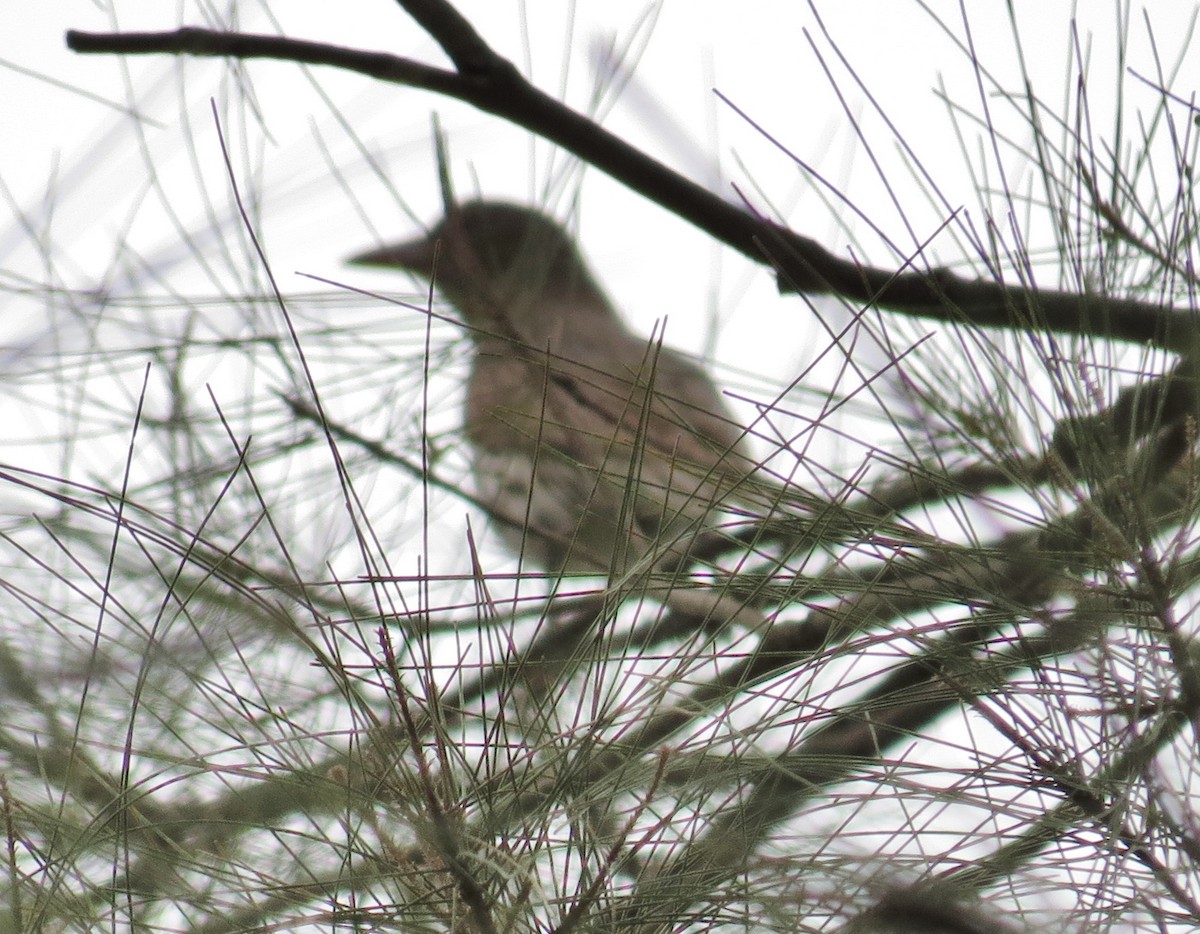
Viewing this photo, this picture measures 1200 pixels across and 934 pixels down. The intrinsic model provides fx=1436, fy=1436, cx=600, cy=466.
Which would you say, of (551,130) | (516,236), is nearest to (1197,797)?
(551,130)

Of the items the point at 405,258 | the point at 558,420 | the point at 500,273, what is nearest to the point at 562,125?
the point at 500,273

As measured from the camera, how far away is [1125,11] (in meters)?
0.86

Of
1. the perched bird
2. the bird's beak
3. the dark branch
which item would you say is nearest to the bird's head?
the perched bird

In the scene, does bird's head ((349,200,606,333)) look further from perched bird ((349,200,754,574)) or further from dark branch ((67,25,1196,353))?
→ dark branch ((67,25,1196,353))

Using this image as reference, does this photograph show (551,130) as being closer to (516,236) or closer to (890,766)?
(890,766)

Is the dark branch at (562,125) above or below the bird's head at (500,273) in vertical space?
below

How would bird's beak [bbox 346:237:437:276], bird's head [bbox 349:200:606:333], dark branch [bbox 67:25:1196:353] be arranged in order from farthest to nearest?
1. bird's beak [bbox 346:237:437:276]
2. bird's head [bbox 349:200:606:333]
3. dark branch [bbox 67:25:1196:353]

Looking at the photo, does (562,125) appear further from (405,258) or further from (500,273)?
(405,258)

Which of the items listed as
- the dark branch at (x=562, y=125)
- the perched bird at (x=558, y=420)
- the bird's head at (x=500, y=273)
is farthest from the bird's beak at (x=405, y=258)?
the dark branch at (x=562, y=125)

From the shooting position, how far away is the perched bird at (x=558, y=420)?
0.86 metres

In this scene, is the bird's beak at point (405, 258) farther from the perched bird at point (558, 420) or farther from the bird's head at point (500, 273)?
the bird's head at point (500, 273)

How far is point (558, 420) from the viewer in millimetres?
1701

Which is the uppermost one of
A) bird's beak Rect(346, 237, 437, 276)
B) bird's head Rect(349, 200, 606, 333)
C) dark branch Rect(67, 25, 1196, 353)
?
bird's beak Rect(346, 237, 437, 276)

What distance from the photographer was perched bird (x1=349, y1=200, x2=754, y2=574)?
86 centimetres
